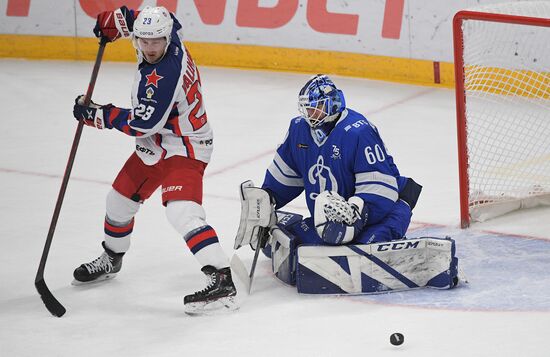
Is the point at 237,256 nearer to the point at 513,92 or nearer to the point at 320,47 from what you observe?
the point at 513,92

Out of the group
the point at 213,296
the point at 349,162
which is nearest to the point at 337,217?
the point at 349,162

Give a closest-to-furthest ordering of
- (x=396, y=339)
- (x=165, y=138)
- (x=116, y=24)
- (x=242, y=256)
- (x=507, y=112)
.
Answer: (x=396, y=339)
(x=165, y=138)
(x=116, y=24)
(x=242, y=256)
(x=507, y=112)

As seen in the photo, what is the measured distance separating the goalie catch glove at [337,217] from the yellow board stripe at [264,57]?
3.39 meters

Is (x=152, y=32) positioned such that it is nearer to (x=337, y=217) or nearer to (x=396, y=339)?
(x=337, y=217)

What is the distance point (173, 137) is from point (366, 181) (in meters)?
0.73

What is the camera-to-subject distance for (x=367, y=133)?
4.27 metres

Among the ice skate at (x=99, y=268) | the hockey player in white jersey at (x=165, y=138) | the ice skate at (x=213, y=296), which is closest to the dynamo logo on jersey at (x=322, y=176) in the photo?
the hockey player in white jersey at (x=165, y=138)

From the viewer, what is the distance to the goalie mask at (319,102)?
4.24 m

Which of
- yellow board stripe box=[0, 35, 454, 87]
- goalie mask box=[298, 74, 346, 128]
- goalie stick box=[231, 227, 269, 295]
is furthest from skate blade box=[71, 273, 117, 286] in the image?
yellow board stripe box=[0, 35, 454, 87]

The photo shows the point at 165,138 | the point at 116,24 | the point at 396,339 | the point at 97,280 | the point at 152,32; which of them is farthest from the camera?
the point at 97,280

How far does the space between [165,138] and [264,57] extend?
12.6 feet

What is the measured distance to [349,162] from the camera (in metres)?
4.28

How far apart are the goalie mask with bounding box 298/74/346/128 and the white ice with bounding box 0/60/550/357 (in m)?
0.66

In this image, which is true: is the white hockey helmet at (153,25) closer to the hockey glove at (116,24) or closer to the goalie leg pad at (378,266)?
the hockey glove at (116,24)
